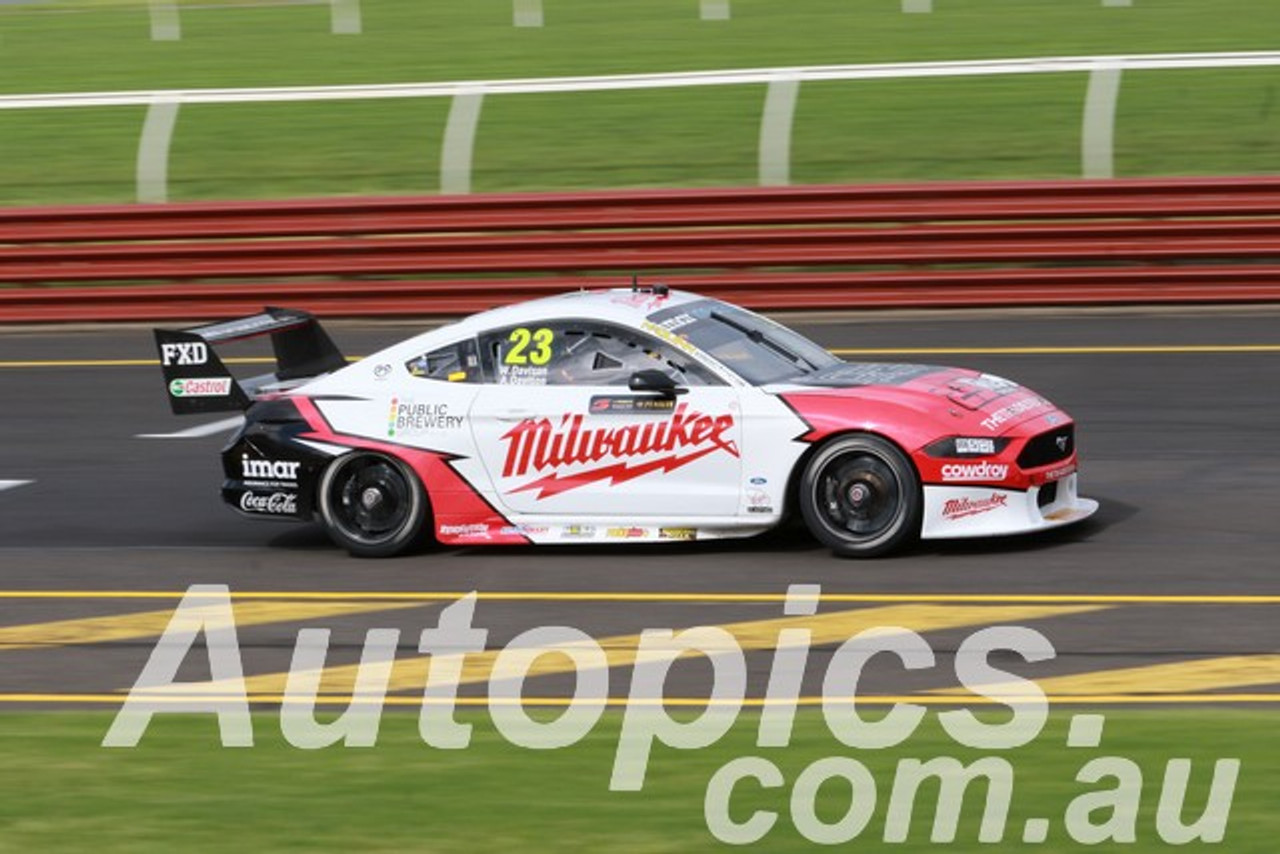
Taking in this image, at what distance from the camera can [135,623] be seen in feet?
36.6

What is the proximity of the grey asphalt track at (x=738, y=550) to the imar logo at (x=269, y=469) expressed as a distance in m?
0.44

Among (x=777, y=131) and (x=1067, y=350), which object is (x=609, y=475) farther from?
(x=777, y=131)

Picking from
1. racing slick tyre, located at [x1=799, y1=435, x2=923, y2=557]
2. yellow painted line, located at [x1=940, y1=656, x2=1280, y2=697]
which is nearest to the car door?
racing slick tyre, located at [x1=799, y1=435, x2=923, y2=557]

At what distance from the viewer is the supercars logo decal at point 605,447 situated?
12008 mm

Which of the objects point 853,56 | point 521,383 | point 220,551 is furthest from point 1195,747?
point 853,56

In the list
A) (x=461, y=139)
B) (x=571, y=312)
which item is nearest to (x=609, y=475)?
(x=571, y=312)

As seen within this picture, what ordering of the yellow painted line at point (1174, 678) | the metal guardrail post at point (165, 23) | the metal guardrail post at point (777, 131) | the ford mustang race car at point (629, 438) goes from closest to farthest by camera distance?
the yellow painted line at point (1174, 678)
the ford mustang race car at point (629, 438)
the metal guardrail post at point (777, 131)
the metal guardrail post at point (165, 23)

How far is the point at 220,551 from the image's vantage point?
1288cm

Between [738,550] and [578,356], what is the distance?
Answer: 4.39 ft

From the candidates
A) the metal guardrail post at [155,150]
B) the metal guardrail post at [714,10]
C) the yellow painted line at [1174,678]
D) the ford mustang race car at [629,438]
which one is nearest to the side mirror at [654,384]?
the ford mustang race car at [629,438]

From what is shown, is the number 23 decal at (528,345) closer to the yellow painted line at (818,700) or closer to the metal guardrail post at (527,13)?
the yellow painted line at (818,700)

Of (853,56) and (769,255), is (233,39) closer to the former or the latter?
(853,56)

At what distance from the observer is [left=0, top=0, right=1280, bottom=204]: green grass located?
74.5 feet

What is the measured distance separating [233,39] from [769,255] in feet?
46.4
